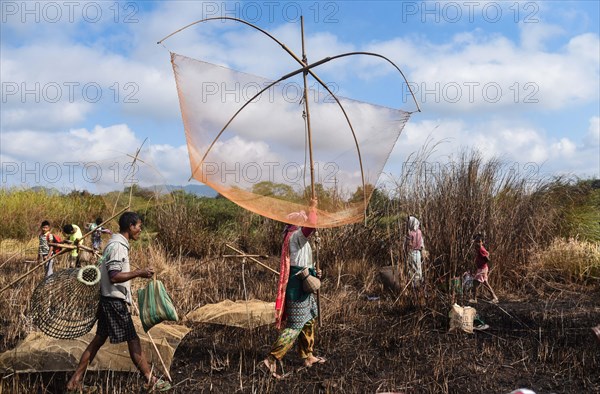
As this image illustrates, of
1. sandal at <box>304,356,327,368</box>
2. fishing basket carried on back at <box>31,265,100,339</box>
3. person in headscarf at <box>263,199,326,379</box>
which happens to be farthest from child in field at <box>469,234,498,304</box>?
fishing basket carried on back at <box>31,265,100,339</box>

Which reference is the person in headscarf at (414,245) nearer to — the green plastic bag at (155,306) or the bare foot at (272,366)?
the bare foot at (272,366)

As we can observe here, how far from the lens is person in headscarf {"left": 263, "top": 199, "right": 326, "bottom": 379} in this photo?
4.40 m

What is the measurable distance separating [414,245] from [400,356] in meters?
2.33

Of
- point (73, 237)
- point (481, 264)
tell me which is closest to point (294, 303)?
point (481, 264)

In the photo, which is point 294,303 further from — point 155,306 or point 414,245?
point 414,245

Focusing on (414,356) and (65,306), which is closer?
(65,306)

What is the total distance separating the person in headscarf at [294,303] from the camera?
4402mm

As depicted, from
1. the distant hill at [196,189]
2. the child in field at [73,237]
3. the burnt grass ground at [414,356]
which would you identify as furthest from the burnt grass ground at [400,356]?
the child in field at [73,237]

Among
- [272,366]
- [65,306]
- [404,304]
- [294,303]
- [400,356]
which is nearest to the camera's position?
[65,306]

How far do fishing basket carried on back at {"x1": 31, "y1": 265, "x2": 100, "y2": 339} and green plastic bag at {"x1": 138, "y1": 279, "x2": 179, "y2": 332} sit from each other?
1.10 feet

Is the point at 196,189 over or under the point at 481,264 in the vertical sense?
over

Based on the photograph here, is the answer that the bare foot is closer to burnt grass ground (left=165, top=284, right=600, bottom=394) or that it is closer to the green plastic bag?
burnt grass ground (left=165, top=284, right=600, bottom=394)

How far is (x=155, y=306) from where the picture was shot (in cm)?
405

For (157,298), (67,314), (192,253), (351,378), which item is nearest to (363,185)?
(351,378)
